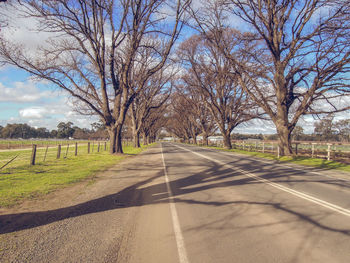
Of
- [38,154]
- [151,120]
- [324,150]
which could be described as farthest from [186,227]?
[151,120]

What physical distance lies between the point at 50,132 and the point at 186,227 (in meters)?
181

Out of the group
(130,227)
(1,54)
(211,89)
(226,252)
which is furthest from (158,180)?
(211,89)

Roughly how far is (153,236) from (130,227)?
61 cm

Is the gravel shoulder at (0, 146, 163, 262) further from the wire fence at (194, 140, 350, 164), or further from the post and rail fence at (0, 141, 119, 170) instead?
the wire fence at (194, 140, 350, 164)

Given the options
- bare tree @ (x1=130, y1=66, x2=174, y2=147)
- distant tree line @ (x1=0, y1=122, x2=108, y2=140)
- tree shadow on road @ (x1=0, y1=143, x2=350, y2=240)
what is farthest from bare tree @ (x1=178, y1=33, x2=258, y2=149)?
distant tree line @ (x1=0, y1=122, x2=108, y2=140)

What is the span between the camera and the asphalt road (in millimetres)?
3389

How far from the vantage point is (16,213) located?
5.24 meters

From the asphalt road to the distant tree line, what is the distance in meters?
127

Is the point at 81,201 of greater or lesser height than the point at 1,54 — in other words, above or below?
below

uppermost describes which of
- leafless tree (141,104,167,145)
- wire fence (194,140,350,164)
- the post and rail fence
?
leafless tree (141,104,167,145)

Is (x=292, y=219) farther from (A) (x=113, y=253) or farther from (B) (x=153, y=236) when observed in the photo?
(A) (x=113, y=253)

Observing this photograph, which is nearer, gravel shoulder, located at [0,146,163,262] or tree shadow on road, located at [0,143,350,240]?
gravel shoulder, located at [0,146,163,262]

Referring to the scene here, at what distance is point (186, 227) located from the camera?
4.36 meters

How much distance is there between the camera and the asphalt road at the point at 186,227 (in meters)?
3.39
